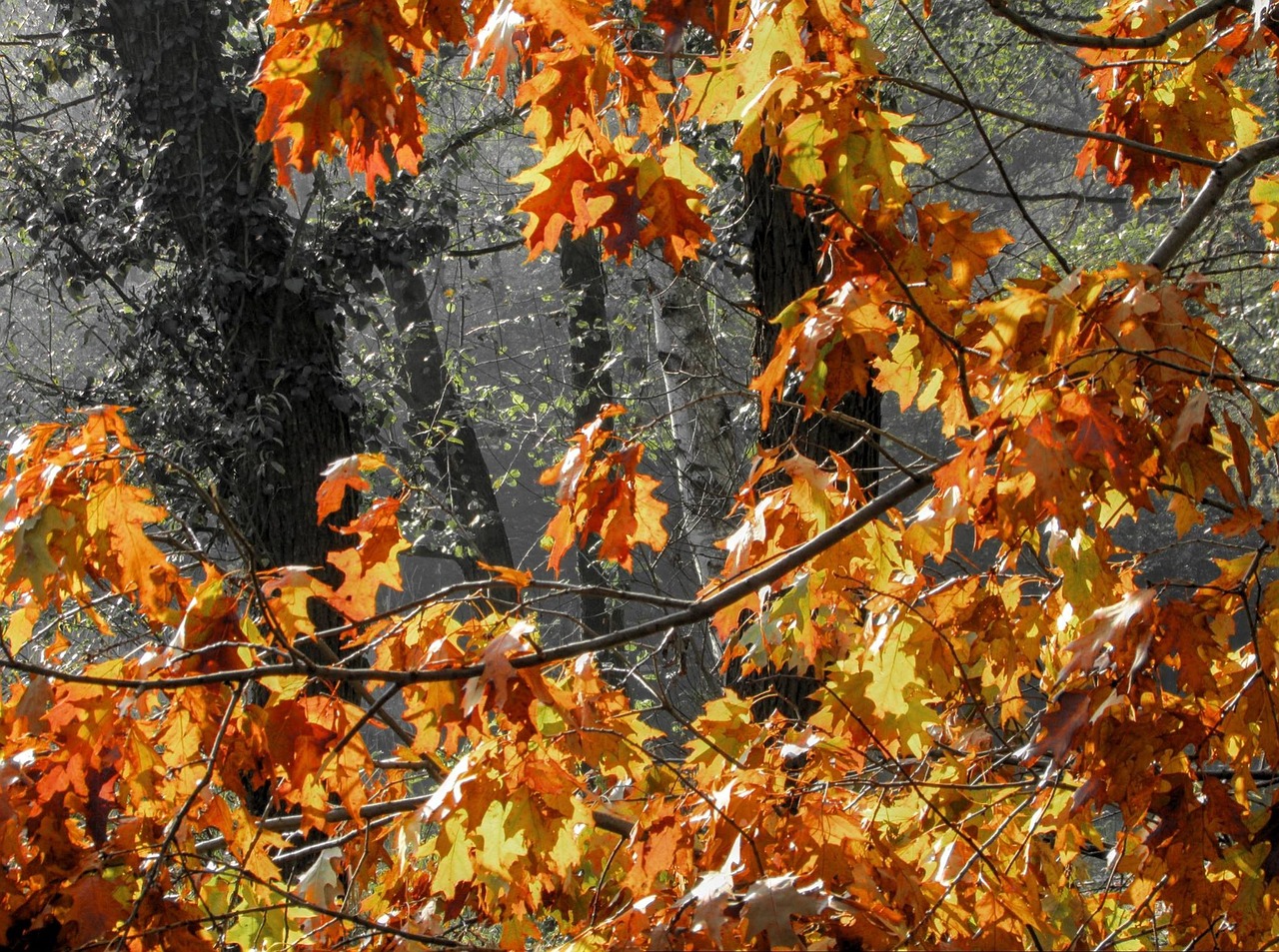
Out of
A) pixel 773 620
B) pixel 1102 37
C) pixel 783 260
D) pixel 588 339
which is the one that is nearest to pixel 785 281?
pixel 783 260

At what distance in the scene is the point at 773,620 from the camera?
2467mm

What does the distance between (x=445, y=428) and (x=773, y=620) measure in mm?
6480

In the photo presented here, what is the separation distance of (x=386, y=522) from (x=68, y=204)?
488cm

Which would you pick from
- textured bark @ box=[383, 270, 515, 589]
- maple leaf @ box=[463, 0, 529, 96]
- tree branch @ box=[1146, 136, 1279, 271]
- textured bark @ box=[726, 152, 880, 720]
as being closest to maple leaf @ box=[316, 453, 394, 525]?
maple leaf @ box=[463, 0, 529, 96]

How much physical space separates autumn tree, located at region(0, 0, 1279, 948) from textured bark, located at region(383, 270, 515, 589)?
238 inches

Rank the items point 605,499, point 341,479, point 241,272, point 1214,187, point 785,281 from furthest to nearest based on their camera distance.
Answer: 1. point 241,272
2. point 785,281
3. point 605,499
4. point 341,479
5. point 1214,187

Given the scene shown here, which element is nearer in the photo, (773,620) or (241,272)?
(773,620)

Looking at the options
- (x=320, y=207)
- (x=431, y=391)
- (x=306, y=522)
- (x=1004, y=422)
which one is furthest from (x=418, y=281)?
(x=1004, y=422)

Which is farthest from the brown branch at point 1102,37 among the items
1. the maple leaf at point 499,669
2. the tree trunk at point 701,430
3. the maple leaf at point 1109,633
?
the tree trunk at point 701,430

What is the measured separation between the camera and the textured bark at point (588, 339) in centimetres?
895

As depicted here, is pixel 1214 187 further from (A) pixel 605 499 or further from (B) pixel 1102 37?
(A) pixel 605 499

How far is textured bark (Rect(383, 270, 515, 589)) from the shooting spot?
8742 mm

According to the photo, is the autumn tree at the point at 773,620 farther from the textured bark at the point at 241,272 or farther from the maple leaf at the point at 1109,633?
the textured bark at the point at 241,272

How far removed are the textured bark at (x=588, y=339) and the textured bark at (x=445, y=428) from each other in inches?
31.4
